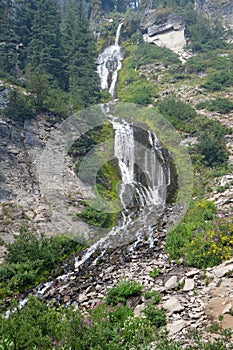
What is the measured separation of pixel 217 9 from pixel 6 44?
43477 mm

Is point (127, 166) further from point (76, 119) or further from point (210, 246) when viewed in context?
point (210, 246)

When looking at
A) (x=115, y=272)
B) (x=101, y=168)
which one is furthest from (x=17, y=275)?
(x=101, y=168)

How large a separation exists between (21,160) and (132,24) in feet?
154

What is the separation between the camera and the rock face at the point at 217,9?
193 ft

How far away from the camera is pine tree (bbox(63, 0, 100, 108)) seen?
32291 mm

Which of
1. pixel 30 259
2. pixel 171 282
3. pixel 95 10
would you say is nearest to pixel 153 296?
pixel 171 282

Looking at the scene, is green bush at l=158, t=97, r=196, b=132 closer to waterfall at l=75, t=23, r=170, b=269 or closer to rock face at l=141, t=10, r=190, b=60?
waterfall at l=75, t=23, r=170, b=269

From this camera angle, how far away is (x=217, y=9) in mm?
61562

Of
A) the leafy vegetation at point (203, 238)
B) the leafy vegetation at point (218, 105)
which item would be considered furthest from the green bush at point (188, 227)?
the leafy vegetation at point (218, 105)

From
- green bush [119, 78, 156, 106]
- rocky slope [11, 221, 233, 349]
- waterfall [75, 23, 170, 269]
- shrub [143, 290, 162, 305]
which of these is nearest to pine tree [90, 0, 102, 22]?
green bush [119, 78, 156, 106]

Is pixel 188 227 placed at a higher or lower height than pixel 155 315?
higher

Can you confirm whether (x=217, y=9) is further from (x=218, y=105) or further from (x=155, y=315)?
(x=155, y=315)

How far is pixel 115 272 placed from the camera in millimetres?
12922

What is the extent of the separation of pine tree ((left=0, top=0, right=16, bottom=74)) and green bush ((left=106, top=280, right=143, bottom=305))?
2536 centimetres
